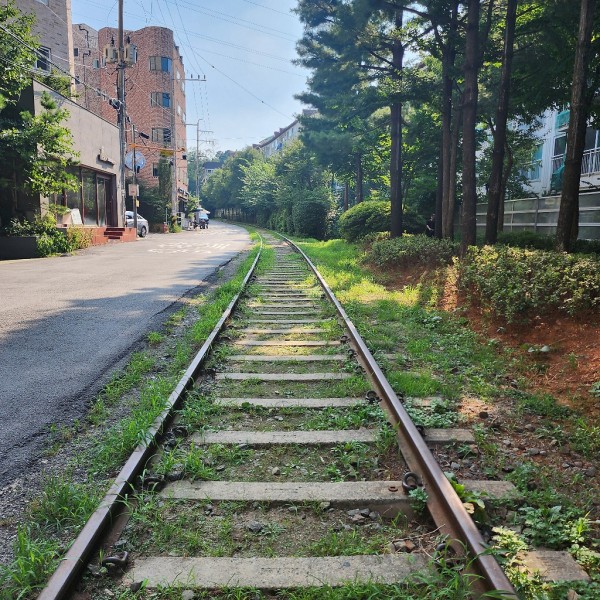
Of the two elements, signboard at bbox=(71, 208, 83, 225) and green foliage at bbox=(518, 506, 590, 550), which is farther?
signboard at bbox=(71, 208, 83, 225)

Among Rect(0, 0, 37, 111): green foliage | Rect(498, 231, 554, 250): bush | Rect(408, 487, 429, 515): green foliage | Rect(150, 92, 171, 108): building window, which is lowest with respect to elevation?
Rect(408, 487, 429, 515): green foliage

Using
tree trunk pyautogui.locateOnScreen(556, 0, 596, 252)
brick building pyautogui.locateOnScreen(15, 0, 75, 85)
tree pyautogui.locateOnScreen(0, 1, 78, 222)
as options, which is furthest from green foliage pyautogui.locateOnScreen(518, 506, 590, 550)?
brick building pyautogui.locateOnScreen(15, 0, 75, 85)

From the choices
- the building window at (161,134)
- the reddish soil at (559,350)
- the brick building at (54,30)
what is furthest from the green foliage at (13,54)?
the building window at (161,134)

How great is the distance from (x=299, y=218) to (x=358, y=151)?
6.50 metres

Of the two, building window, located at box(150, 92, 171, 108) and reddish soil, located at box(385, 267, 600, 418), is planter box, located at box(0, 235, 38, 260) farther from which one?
building window, located at box(150, 92, 171, 108)

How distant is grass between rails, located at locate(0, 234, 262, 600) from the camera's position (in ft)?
7.47

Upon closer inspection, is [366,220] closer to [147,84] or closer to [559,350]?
[559,350]

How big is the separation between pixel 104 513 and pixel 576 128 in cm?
781

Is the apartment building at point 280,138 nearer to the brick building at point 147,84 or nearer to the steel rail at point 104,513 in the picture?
the brick building at point 147,84

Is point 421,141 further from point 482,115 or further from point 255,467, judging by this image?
point 255,467

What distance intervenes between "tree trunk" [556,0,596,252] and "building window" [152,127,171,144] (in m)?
52.7

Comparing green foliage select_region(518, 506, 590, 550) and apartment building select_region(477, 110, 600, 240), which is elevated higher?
apartment building select_region(477, 110, 600, 240)

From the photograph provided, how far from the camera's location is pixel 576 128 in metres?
7.45

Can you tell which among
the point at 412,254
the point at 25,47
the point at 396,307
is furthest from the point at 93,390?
the point at 25,47
